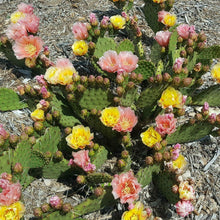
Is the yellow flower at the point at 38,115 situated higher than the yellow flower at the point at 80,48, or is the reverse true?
the yellow flower at the point at 80,48

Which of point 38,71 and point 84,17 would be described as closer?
point 38,71

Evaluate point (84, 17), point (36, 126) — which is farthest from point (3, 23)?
point (36, 126)

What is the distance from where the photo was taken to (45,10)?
354cm

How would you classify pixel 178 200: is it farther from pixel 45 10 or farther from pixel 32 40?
pixel 45 10

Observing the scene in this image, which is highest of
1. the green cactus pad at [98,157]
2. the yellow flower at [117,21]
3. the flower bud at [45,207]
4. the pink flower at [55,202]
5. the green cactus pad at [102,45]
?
the yellow flower at [117,21]

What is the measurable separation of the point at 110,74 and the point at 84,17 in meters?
1.44

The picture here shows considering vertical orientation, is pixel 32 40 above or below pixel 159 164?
above

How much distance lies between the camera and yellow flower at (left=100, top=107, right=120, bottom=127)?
73.5 inches

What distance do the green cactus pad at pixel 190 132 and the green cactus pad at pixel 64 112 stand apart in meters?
0.68

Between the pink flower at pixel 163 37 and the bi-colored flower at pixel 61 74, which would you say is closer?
the bi-colored flower at pixel 61 74

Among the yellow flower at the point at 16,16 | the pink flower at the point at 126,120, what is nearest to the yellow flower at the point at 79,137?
the pink flower at the point at 126,120

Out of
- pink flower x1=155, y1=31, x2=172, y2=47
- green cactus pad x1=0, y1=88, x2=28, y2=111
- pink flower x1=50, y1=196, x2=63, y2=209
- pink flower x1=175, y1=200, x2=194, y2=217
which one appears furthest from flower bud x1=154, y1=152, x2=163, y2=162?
green cactus pad x1=0, y1=88, x2=28, y2=111

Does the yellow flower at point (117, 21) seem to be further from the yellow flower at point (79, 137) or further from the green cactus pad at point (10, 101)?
Result: the yellow flower at point (79, 137)

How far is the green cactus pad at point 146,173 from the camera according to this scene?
5.90ft
